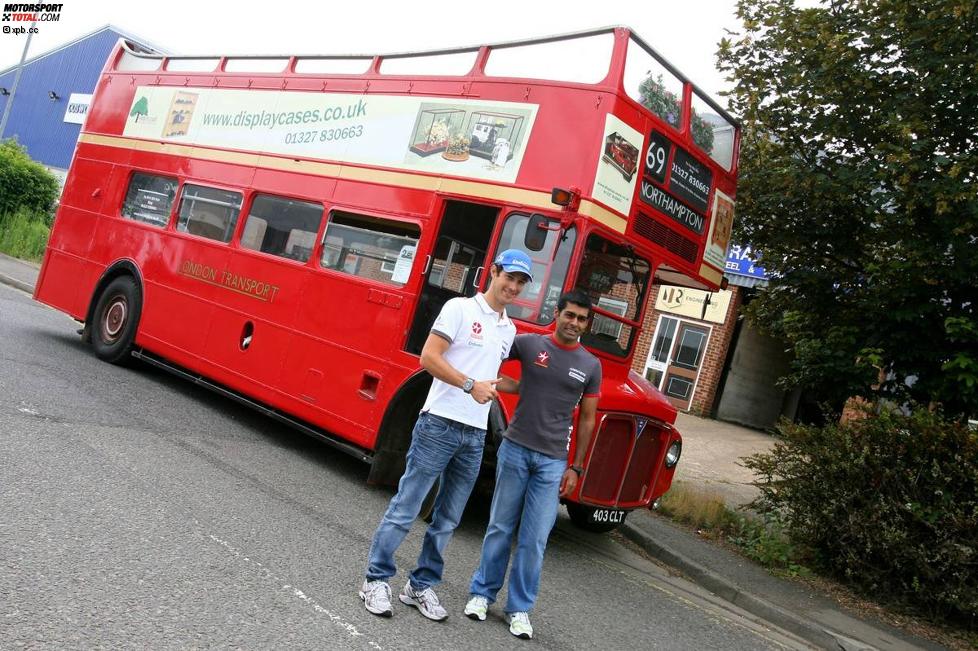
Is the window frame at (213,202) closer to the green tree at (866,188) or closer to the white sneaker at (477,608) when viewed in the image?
the green tree at (866,188)

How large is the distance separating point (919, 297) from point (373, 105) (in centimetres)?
552

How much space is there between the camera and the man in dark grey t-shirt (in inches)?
188

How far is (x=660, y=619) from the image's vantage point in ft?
20.1

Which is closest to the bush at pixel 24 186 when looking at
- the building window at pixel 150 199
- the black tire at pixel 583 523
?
the building window at pixel 150 199

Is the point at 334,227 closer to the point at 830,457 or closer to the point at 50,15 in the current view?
the point at 830,457

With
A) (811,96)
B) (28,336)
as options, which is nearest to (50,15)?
(28,336)

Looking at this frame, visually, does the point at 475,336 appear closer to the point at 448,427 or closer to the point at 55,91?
the point at 448,427

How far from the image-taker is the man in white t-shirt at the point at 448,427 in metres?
4.48

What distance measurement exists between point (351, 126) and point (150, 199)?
3.63 metres

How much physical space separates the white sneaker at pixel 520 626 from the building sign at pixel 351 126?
363 cm

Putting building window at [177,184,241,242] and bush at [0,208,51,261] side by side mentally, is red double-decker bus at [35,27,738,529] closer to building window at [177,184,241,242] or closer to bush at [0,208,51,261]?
building window at [177,184,241,242]

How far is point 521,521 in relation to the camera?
4.91 metres

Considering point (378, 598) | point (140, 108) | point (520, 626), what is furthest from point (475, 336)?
point (140, 108)

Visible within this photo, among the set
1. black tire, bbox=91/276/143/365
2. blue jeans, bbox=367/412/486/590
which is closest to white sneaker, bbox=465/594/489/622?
blue jeans, bbox=367/412/486/590
